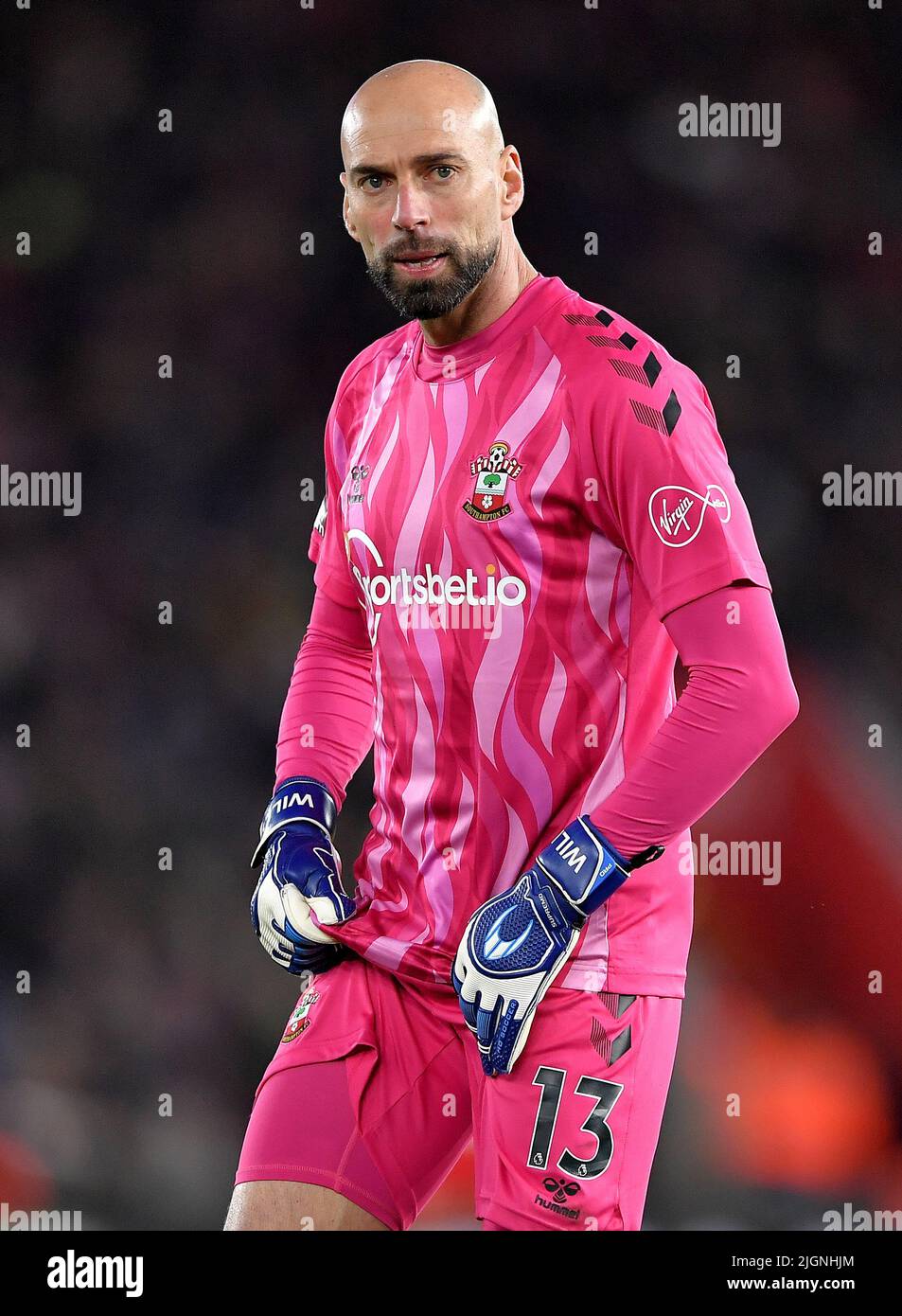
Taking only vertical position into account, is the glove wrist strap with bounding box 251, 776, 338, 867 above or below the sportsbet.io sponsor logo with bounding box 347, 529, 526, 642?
below

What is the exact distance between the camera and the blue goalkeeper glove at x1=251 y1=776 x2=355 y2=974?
2143mm

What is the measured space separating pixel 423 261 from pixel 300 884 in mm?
806

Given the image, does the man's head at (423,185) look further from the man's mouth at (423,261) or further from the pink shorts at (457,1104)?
the pink shorts at (457,1104)

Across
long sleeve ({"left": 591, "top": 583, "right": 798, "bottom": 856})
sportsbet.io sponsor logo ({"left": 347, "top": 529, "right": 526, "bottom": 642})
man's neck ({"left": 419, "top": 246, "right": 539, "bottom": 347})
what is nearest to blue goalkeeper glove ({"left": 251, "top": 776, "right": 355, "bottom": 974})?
sportsbet.io sponsor logo ({"left": 347, "top": 529, "right": 526, "bottom": 642})

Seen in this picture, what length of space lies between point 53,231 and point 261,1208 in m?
2.67

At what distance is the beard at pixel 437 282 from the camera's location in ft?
6.61

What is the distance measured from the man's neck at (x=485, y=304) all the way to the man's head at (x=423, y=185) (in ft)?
0.12

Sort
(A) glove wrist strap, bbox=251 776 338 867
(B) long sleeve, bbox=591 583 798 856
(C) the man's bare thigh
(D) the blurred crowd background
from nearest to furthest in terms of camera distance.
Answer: (B) long sleeve, bbox=591 583 798 856 < (C) the man's bare thigh < (A) glove wrist strap, bbox=251 776 338 867 < (D) the blurred crowd background

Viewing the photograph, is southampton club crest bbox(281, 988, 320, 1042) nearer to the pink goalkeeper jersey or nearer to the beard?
the pink goalkeeper jersey

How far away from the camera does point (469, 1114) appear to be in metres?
2.07

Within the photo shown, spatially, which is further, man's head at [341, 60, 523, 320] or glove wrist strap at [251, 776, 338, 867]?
glove wrist strap at [251, 776, 338, 867]

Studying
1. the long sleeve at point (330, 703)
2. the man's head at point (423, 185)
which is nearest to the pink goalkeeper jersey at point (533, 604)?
the man's head at point (423, 185)

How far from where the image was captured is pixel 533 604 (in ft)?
6.49

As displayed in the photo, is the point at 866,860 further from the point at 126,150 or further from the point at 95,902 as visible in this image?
the point at 126,150
